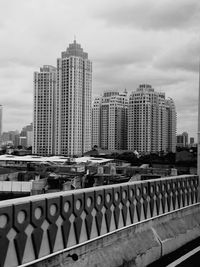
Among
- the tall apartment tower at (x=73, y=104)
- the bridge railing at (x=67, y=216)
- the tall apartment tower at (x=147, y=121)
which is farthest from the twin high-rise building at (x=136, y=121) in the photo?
the bridge railing at (x=67, y=216)

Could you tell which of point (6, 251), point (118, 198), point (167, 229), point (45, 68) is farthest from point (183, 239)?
point (45, 68)

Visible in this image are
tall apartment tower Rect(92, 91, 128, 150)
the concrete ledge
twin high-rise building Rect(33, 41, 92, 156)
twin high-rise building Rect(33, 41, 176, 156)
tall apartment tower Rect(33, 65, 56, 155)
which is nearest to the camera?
the concrete ledge

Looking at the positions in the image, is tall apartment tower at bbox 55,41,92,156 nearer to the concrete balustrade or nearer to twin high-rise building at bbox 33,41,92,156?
twin high-rise building at bbox 33,41,92,156

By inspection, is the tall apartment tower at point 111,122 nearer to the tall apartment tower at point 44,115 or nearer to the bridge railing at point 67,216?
the tall apartment tower at point 44,115

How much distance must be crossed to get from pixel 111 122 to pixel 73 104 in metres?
29.6

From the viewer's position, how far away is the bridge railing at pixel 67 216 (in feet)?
12.6

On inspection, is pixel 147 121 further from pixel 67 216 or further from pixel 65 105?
pixel 67 216

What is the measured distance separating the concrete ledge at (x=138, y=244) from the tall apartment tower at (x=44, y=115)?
4510 inches

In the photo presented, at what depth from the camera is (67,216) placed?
15.2 ft

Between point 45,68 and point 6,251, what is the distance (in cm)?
13014

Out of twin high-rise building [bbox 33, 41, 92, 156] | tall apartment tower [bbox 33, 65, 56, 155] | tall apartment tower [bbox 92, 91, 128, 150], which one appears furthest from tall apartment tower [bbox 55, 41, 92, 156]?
tall apartment tower [bbox 92, 91, 128, 150]

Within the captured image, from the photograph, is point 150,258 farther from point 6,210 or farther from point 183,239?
point 6,210

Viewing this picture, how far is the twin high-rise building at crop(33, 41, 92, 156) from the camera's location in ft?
374

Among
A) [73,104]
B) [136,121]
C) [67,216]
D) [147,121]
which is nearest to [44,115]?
[73,104]
